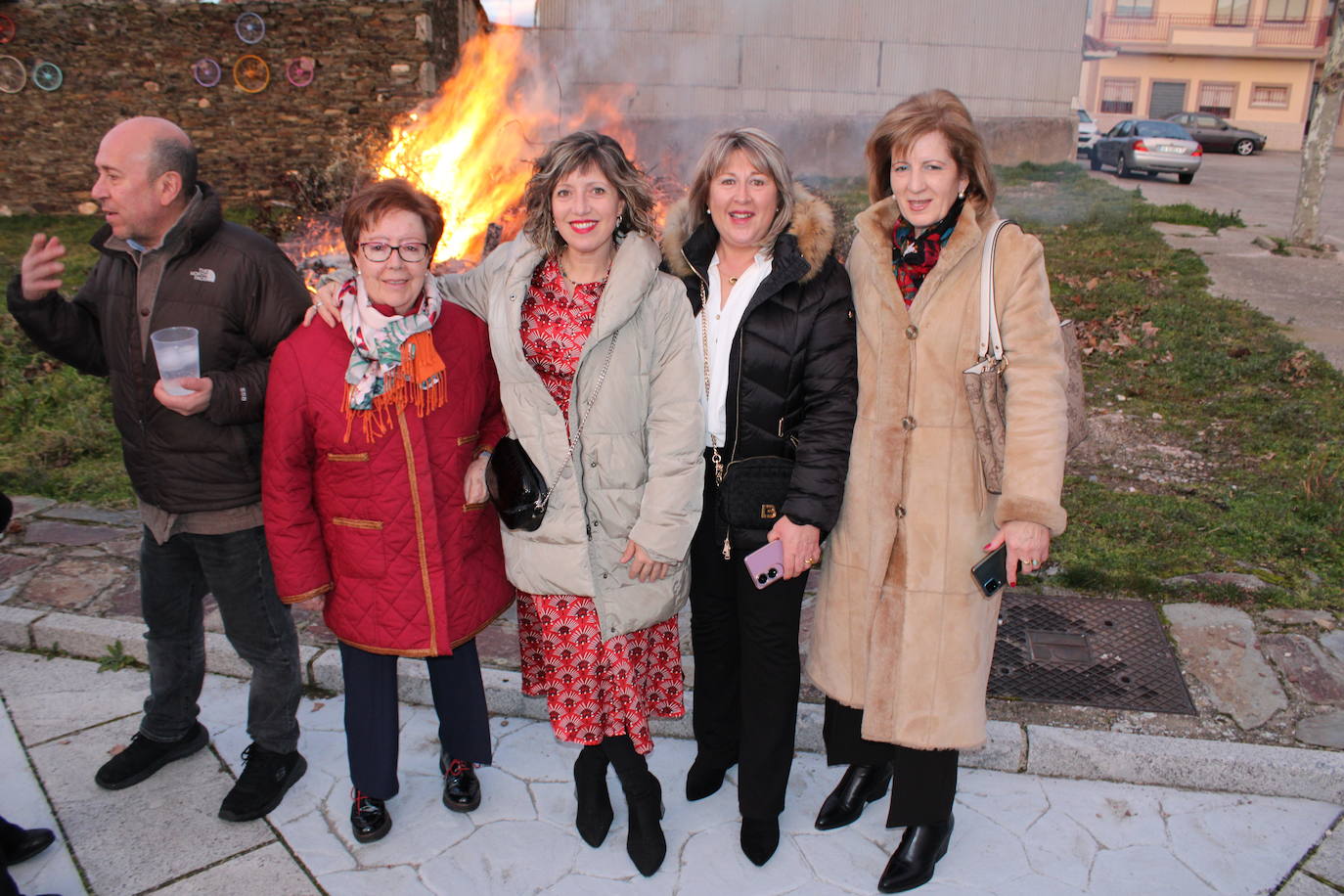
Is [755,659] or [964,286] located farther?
[755,659]

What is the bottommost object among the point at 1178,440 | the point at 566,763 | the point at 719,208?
the point at 566,763

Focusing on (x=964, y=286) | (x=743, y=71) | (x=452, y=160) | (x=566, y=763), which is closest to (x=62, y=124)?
(x=452, y=160)

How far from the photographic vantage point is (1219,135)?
3186cm

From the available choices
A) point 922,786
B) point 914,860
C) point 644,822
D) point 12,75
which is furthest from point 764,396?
point 12,75

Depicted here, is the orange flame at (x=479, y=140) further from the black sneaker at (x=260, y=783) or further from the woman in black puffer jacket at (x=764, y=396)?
the black sneaker at (x=260, y=783)

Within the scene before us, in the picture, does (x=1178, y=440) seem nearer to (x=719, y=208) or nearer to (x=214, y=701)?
(x=719, y=208)

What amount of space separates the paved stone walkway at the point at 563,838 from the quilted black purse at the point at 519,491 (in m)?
1.21

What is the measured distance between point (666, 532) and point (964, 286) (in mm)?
1140

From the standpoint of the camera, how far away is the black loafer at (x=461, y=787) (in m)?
3.43

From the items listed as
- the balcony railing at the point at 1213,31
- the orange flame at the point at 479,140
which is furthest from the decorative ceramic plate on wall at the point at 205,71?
the balcony railing at the point at 1213,31

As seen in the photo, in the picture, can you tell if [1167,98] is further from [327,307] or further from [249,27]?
[327,307]

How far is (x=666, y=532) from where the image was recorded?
2.87 meters

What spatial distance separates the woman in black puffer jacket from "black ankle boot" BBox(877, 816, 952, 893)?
0.42m

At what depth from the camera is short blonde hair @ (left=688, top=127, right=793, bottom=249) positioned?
2.81m
